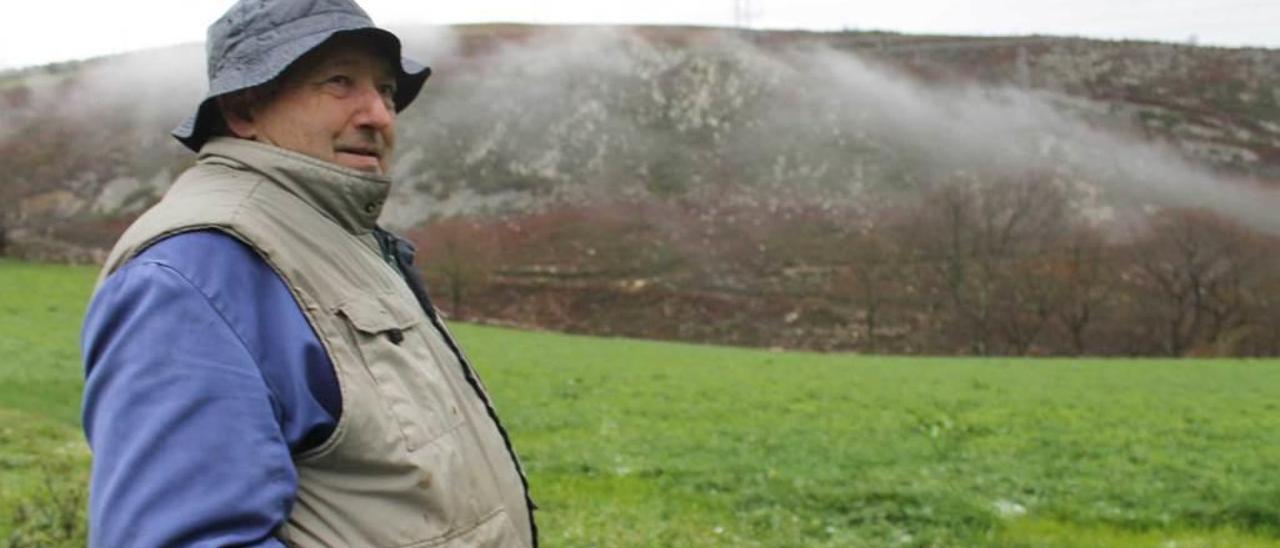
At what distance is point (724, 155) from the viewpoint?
8581 cm

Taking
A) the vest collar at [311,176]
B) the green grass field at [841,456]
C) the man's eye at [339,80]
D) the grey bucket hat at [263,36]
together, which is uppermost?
the grey bucket hat at [263,36]

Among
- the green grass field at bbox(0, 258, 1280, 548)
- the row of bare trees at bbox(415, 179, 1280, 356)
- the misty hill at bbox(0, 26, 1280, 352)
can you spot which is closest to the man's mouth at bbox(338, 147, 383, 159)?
the green grass field at bbox(0, 258, 1280, 548)

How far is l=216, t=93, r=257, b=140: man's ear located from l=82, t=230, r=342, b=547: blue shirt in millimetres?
403

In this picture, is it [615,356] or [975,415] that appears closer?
[975,415]

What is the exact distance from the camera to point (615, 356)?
3806cm

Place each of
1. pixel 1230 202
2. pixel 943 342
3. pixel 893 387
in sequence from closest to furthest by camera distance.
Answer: pixel 893 387, pixel 943 342, pixel 1230 202

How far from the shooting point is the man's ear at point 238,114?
2.71 m

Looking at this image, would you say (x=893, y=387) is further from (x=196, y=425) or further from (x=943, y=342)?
(x=943, y=342)

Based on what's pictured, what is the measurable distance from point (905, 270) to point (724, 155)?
73.4 feet

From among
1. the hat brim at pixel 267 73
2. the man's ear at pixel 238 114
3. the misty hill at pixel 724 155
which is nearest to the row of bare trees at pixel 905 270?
the misty hill at pixel 724 155

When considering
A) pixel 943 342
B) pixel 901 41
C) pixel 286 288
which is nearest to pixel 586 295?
pixel 943 342

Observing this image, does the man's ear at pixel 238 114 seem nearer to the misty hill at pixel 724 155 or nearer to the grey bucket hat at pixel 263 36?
the grey bucket hat at pixel 263 36

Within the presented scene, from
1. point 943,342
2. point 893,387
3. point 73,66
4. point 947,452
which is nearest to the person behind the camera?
point 947,452

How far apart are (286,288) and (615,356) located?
35704 mm
